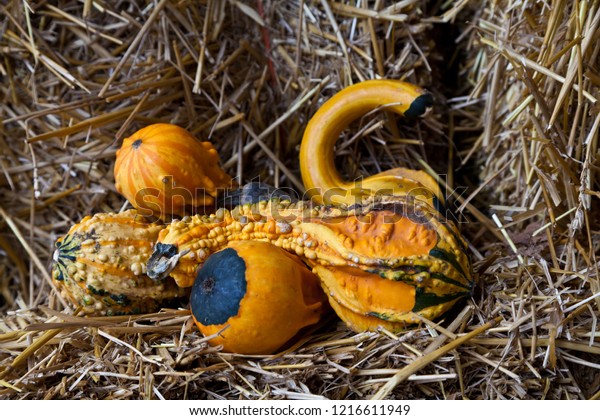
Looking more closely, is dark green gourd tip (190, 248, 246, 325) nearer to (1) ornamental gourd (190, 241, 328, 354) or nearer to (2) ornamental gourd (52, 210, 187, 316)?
(1) ornamental gourd (190, 241, 328, 354)

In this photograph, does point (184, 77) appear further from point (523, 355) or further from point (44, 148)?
point (523, 355)

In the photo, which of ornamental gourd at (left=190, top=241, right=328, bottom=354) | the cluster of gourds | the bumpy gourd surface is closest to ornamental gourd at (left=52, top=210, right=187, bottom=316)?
the cluster of gourds

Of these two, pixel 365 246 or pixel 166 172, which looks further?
pixel 166 172

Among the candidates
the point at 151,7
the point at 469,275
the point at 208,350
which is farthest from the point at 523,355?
the point at 151,7

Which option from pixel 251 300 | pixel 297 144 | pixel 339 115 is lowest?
pixel 251 300

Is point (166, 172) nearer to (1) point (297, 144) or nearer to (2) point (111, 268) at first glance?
(2) point (111, 268)

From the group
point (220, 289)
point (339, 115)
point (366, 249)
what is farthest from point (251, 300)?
point (339, 115)

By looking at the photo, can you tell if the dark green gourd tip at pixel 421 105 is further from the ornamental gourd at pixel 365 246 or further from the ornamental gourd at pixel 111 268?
the ornamental gourd at pixel 111 268

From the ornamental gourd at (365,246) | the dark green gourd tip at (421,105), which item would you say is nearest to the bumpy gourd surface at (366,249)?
the ornamental gourd at (365,246)
